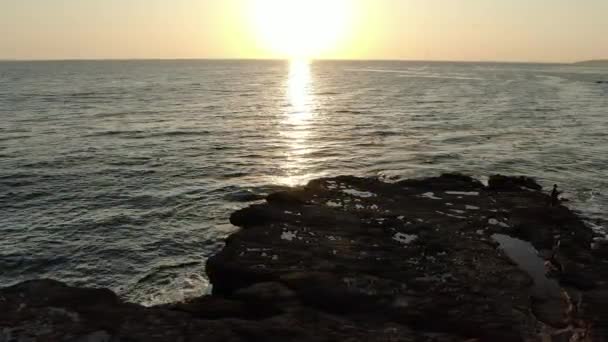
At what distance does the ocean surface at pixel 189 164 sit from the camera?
25234mm

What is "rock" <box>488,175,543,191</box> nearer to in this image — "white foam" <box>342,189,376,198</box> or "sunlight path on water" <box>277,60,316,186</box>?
"white foam" <box>342,189,376,198</box>

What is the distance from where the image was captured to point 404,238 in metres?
24.0

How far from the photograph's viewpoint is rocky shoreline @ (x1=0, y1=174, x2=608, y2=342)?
15.9 m

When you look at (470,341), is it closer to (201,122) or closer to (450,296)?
(450,296)

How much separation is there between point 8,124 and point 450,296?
65.2 meters

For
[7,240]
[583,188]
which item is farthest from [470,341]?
[583,188]

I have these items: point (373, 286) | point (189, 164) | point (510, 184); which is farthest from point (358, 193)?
point (189, 164)

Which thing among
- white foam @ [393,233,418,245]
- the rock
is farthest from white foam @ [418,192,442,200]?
white foam @ [393,233,418,245]

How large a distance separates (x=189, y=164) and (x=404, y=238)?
2592cm

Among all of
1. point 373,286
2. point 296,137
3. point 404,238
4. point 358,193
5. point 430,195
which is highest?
point 430,195

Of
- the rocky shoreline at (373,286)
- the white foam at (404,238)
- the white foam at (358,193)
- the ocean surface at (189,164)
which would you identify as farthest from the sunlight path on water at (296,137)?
the white foam at (404,238)

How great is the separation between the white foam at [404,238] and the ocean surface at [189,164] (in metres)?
9.29

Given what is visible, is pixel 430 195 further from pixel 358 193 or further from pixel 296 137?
pixel 296 137

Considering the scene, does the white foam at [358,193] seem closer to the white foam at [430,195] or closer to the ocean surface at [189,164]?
the white foam at [430,195]
